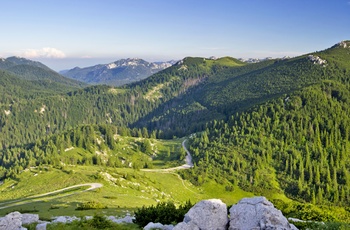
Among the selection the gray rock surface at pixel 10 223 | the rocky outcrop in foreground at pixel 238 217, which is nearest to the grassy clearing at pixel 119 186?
the gray rock surface at pixel 10 223

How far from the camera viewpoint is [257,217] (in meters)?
30.8

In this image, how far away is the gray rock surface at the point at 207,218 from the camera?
105 feet

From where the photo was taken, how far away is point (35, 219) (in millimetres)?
42062

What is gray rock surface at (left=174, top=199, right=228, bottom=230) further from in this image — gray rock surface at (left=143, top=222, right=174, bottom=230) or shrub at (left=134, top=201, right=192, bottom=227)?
shrub at (left=134, top=201, right=192, bottom=227)

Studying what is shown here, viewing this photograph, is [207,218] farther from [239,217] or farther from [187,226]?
[239,217]

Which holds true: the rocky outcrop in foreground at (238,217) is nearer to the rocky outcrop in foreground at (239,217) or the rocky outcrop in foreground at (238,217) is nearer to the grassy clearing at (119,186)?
the rocky outcrop in foreground at (239,217)

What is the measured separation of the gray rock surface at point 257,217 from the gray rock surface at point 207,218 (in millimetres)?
1091

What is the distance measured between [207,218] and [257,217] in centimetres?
527

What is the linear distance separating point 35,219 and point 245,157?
532 feet

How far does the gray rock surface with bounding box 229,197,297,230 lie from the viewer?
29.8 metres

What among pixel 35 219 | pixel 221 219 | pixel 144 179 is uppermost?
pixel 221 219

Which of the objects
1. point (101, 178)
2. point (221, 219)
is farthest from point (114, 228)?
point (101, 178)

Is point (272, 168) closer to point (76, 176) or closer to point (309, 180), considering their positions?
point (309, 180)

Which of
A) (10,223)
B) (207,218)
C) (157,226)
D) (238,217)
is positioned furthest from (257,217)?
(10,223)
